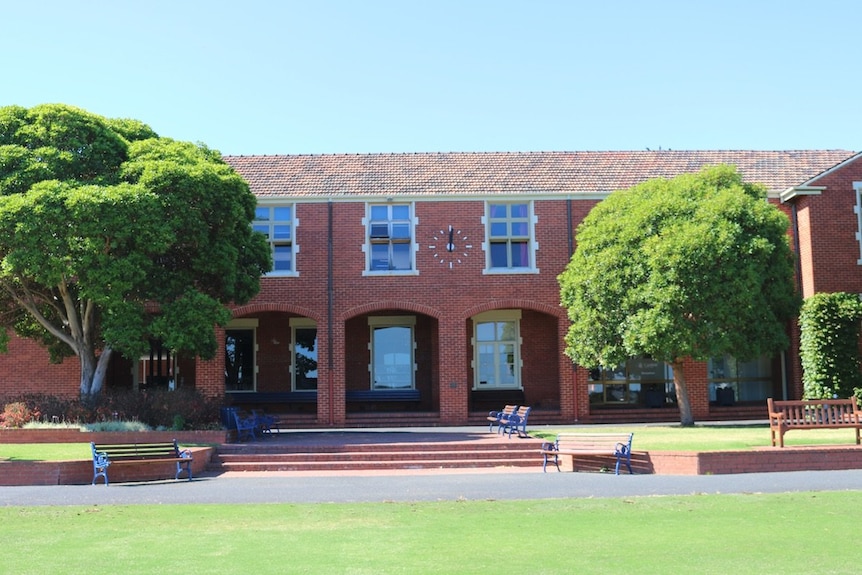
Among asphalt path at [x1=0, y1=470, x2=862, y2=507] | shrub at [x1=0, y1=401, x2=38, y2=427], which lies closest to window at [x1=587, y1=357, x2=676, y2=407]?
asphalt path at [x1=0, y1=470, x2=862, y2=507]

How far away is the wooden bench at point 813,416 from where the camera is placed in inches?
627

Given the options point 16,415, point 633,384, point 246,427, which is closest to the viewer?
point 246,427

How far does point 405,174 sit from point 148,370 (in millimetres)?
9913

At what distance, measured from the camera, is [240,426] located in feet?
62.9

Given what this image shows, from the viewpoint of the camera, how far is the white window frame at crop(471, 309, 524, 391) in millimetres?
26906

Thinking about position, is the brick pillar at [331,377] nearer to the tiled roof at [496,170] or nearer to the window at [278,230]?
the window at [278,230]

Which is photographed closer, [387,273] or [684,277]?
[684,277]

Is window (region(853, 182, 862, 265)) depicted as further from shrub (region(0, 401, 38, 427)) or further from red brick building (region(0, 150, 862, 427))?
shrub (region(0, 401, 38, 427))

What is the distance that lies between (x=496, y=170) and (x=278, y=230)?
22.0ft

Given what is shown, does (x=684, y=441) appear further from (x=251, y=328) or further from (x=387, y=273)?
(x=251, y=328)

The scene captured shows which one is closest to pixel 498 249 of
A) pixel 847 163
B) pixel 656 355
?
pixel 656 355

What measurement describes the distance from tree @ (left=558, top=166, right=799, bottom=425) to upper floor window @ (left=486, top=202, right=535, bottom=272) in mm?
2474

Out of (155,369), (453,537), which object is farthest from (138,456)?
(155,369)

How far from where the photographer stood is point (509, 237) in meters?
25.7
